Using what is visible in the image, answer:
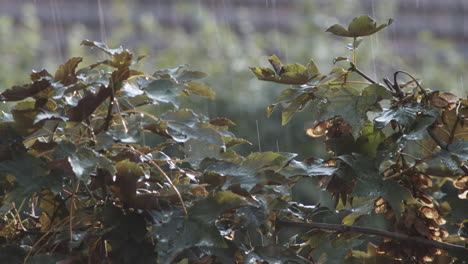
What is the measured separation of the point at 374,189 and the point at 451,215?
0.25m

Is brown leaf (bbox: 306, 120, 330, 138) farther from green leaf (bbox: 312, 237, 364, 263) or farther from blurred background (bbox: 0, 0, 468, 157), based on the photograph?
blurred background (bbox: 0, 0, 468, 157)

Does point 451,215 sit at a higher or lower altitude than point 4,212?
lower

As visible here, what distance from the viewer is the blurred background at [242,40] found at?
101 inches

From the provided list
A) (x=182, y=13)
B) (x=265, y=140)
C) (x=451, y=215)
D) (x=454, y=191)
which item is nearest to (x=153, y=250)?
(x=451, y=215)

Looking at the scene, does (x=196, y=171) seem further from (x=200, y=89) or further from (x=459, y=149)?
(x=459, y=149)

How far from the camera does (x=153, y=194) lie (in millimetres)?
780

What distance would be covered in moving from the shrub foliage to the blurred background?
1.32m

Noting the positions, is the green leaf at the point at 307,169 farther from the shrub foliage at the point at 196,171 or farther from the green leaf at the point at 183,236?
the green leaf at the point at 183,236

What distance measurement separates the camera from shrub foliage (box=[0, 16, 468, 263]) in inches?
28.9

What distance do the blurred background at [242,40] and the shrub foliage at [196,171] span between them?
1320 mm

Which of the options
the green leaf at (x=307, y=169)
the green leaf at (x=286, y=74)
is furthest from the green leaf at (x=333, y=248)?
the green leaf at (x=286, y=74)

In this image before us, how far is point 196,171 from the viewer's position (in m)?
0.91

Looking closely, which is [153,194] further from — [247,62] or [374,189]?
[247,62]

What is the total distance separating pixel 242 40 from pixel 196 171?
2798mm
